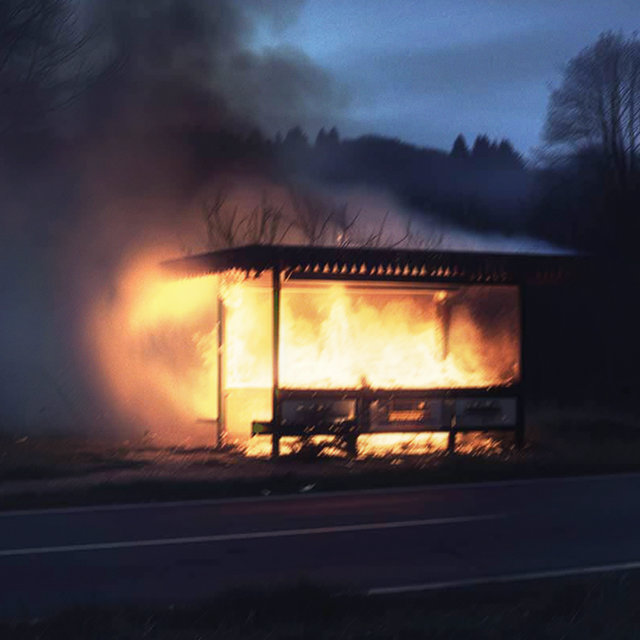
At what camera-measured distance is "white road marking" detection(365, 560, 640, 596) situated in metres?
7.77

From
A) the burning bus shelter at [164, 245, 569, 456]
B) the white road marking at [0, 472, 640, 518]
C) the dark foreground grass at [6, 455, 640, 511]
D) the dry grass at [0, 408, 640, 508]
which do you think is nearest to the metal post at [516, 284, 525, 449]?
the burning bus shelter at [164, 245, 569, 456]

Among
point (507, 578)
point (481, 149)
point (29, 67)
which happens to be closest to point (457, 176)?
point (481, 149)

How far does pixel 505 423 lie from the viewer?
57.1 feet

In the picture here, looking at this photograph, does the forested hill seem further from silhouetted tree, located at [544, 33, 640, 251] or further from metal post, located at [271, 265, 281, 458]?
metal post, located at [271, 265, 281, 458]

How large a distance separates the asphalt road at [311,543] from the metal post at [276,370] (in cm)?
322

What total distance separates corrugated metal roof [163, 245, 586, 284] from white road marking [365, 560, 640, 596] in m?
7.81

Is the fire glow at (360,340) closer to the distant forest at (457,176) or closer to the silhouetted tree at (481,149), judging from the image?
the distant forest at (457,176)

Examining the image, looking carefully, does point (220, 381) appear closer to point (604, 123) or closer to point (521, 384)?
point (521, 384)

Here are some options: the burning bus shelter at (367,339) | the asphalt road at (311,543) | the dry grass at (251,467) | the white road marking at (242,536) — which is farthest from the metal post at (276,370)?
the white road marking at (242,536)

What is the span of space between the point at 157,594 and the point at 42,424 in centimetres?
1480

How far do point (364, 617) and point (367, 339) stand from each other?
417 inches

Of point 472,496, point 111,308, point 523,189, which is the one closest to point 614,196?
point 523,189

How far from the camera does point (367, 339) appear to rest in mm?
17203

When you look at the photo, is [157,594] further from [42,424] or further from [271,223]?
[271,223]
